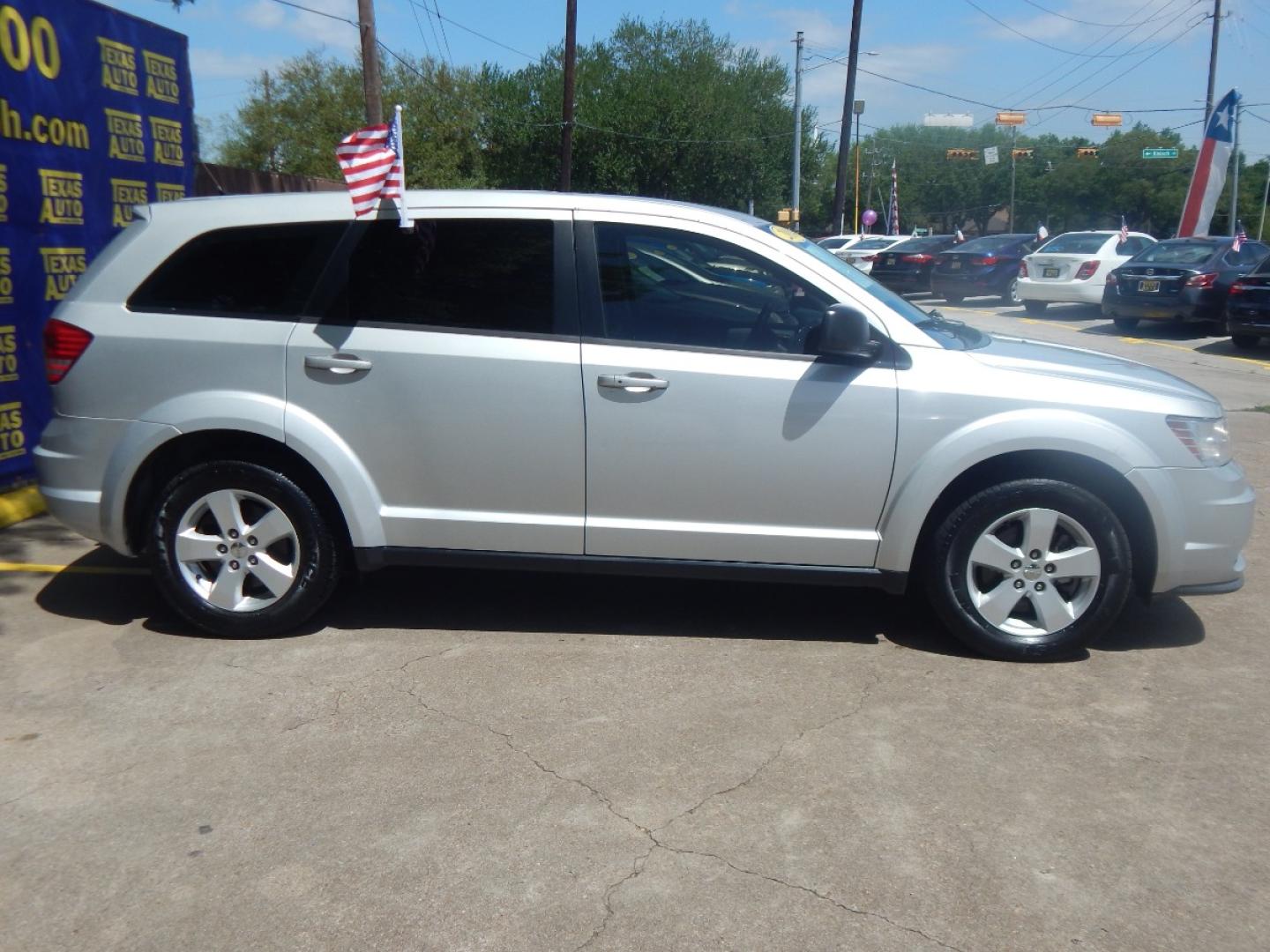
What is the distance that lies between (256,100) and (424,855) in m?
47.0

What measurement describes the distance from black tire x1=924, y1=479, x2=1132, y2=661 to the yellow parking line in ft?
12.9

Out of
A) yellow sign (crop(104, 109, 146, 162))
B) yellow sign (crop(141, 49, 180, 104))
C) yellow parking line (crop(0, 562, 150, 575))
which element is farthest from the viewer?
yellow sign (crop(141, 49, 180, 104))

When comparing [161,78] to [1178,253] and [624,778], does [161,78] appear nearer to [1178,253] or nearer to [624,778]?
[624,778]

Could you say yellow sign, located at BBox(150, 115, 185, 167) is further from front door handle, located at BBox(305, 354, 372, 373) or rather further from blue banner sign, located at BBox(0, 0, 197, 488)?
front door handle, located at BBox(305, 354, 372, 373)

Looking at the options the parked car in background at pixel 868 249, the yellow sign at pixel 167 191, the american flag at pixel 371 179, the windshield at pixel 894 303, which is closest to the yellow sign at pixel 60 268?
the yellow sign at pixel 167 191

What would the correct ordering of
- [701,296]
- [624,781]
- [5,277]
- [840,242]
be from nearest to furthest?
[624,781] → [701,296] → [5,277] → [840,242]

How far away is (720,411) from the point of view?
4.69 meters

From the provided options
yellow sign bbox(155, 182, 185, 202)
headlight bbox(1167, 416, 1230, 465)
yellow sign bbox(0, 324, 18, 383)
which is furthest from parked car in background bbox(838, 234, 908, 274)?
headlight bbox(1167, 416, 1230, 465)

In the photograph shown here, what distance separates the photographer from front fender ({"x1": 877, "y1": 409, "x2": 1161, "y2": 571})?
15.2 ft

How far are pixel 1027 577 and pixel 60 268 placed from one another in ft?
19.6

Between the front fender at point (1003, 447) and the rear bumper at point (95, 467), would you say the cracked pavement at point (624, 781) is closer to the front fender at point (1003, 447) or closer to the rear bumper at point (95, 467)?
the rear bumper at point (95, 467)

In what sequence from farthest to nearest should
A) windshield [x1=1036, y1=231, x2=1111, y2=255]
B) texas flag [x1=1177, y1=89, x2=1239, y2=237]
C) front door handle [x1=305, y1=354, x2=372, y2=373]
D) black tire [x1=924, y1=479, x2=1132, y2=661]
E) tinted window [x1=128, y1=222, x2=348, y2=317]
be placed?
texas flag [x1=1177, y1=89, x2=1239, y2=237]
windshield [x1=1036, y1=231, x2=1111, y2=255]
tinted window [x1=128, y1=222, x2=348, y2=317]
front door handle [x1=305, y1=354, x2=372, y2=373]
black tire [x1=924, y1=479, x2=1132, y2=661]

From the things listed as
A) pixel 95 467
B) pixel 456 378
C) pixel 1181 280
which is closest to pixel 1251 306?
pixel 1181 280

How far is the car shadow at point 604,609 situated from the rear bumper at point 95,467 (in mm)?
551
